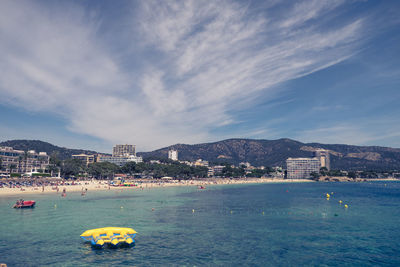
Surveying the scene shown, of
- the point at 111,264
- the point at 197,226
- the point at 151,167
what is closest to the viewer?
the point at 111,264

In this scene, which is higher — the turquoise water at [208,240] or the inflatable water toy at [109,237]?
the inflatable water toy at [109,237]

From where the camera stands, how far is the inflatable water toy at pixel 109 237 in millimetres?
26703

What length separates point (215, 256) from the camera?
79.6 feet

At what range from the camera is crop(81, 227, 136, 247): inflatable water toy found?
26703mm

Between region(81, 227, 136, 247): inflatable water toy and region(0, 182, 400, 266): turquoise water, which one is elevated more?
region(81, 227, 136, 247): inflatable water toy

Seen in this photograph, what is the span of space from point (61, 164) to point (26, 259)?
480 ft

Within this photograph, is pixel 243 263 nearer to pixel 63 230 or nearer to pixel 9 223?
pixel 63 230

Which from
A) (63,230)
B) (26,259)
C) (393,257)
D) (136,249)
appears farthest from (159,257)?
(393,257)

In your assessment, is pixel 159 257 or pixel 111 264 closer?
pixel 111 264

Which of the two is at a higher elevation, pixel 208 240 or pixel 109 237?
pixel 109 237

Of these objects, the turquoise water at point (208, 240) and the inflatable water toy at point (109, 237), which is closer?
the turquoise water at point (208, 240)

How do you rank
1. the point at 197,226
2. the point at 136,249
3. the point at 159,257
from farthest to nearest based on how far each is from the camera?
the point at 197,226
the point at 136,249
the point at 159,257

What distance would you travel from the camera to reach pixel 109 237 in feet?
88.9

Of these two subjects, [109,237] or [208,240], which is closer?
[109,237]
